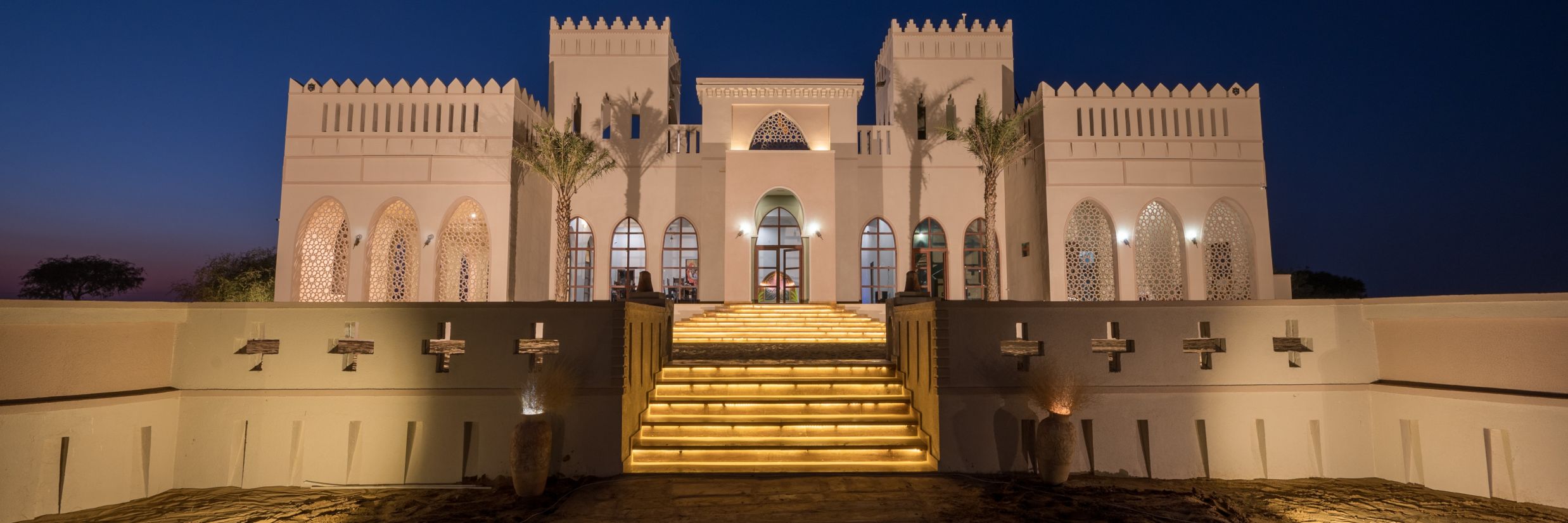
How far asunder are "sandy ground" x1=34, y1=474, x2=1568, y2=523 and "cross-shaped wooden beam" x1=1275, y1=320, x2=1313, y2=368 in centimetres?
98

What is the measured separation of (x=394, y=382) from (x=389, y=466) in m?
0.66

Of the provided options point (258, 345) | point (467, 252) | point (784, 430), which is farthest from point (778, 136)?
point (258, 345)

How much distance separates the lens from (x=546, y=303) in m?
5.89

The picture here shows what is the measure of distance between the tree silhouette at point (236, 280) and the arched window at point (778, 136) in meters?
12.1

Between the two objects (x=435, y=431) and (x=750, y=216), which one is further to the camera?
(x=750, y=216)

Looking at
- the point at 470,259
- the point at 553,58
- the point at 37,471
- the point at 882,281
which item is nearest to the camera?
the point at 37,471

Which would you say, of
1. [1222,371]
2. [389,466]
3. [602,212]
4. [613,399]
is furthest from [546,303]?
[602,212]

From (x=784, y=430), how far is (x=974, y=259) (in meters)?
12.7

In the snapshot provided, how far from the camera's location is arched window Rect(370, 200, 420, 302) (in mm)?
16234

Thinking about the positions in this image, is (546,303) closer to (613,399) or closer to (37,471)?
(613,399)

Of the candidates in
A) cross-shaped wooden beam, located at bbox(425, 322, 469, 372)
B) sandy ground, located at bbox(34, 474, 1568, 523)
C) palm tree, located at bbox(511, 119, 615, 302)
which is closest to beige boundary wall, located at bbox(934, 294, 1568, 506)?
sandy ground, located at bbox(34, 474, 1568, 523)

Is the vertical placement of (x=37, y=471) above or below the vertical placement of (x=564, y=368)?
below

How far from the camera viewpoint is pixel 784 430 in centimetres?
628

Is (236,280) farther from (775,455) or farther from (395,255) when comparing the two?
(775,455)
